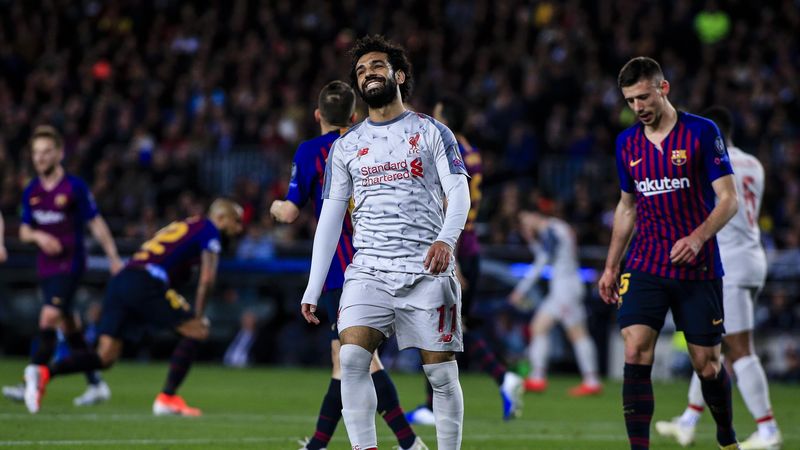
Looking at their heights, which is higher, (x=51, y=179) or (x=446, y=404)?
(x=51, y=179)

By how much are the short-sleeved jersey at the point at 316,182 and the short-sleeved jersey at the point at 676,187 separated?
175 cm

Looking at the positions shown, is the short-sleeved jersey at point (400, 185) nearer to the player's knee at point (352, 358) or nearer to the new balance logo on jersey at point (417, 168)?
the new balance logo on jersey at point (417, 168)

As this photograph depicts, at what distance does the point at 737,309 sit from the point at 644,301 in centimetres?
208

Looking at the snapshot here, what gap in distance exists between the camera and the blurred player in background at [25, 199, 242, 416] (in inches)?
434

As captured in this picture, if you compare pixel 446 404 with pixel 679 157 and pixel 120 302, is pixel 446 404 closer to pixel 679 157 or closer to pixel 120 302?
pixel 679 157

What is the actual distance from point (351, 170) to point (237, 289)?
13.6 metres

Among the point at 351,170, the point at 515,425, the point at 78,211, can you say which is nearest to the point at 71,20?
the point at 78,211

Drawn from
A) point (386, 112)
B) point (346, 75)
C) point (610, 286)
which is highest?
point (346, 75)

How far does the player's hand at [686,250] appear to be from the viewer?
7.02m

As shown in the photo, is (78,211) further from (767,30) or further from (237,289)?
(767,30)

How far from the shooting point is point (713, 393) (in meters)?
7.75

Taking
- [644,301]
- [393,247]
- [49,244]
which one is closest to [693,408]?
[644,301]

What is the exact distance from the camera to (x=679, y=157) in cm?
Answer: 729

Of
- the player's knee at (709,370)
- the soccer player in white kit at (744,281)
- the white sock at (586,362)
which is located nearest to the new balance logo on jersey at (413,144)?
the player's knee at (709,370)
